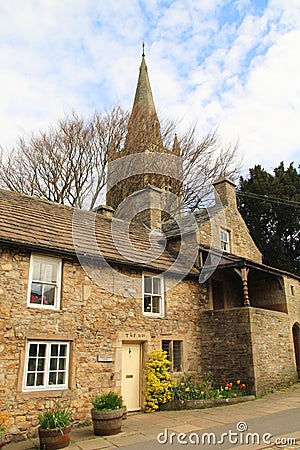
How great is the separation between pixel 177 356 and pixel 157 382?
6.11 feet

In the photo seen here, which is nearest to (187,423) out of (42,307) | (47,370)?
(47,370)

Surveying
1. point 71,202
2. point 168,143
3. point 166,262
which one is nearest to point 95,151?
point 71,202

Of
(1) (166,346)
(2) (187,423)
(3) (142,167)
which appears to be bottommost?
(2) (187,423)

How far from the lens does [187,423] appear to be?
32.4 feet

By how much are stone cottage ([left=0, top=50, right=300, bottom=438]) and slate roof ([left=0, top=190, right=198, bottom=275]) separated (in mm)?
58

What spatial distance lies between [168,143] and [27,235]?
653 inches

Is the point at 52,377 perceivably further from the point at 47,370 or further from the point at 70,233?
the point at 70,233

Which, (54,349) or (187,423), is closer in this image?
(187,423)

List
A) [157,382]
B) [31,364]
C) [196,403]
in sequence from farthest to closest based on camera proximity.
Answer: [157,382] → [196,403] → [31,364]

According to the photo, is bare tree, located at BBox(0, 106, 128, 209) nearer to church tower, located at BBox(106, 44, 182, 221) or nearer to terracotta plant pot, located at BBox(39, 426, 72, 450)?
church tower, located at BBox(106, 44, 182, 221)

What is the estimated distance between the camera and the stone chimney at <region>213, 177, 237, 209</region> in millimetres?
20047

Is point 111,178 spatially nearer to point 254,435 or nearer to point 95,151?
point 95,151

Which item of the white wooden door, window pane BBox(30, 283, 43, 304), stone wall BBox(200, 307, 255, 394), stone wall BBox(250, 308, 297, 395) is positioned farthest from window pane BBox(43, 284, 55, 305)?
stone wall BBox(250, 308, 297, 395)

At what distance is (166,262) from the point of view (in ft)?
48.2
